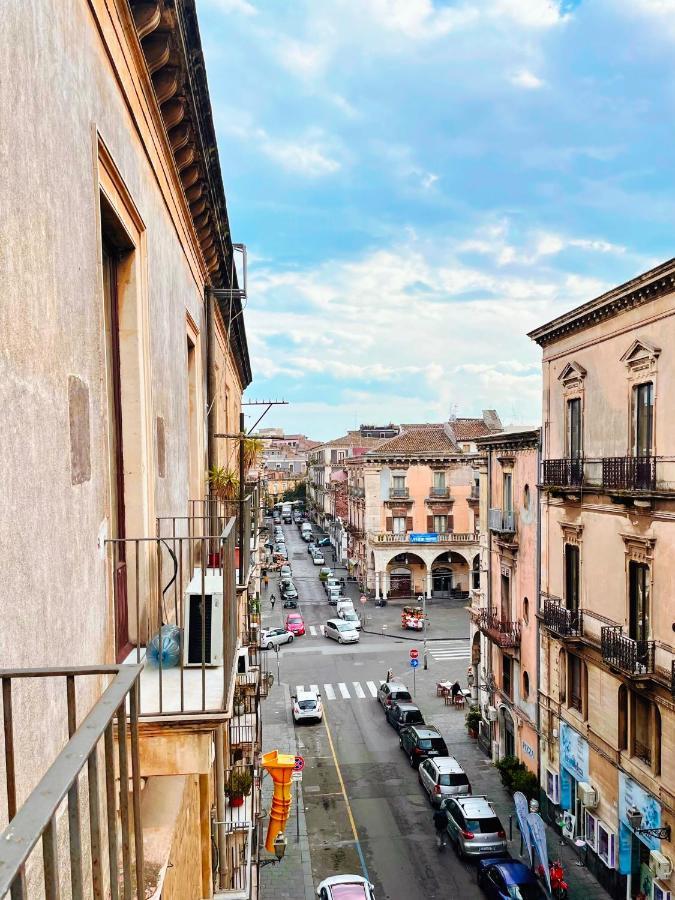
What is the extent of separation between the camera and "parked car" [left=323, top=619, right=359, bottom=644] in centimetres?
3947

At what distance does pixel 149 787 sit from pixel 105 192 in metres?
4.45

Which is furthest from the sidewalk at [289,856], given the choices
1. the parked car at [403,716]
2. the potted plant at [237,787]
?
the potted plant at [237,787]

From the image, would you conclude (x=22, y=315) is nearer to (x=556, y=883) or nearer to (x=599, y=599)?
(x=599, y=599)

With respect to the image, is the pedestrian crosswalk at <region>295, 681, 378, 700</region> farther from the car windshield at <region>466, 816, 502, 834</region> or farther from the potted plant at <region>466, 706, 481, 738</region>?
the car windshield at <region>466, 816, 502, 834</region>

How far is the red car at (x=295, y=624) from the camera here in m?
41.1

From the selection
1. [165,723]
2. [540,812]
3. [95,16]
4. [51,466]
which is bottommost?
[540,812]

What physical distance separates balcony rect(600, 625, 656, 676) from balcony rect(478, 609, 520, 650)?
6.64 m

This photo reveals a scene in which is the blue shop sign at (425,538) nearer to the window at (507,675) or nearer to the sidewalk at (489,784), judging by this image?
the sidewalk at (489,784)

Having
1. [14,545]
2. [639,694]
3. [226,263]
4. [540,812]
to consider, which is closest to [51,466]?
[14,545]

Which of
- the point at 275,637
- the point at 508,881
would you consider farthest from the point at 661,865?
the point at 275,637

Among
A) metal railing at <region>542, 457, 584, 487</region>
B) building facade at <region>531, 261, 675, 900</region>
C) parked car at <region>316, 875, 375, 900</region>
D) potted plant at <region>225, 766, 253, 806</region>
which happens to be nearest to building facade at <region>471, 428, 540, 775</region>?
building facade at <region>531, 261, 675, 900</region>

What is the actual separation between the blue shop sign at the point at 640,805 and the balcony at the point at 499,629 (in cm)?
666

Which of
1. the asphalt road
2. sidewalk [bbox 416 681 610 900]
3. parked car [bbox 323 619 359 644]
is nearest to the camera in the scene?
sidewalk [bbox 416 681 610 900]

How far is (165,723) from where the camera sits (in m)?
4.24
